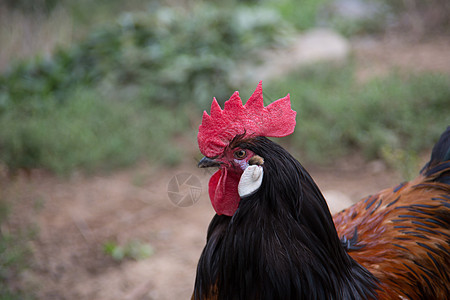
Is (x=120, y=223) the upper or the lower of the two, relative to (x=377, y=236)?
lower

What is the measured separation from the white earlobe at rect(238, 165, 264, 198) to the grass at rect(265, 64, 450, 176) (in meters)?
3.24

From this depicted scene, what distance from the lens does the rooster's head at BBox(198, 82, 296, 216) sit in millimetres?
1720

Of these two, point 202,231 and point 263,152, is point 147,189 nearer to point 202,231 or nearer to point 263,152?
point 202,231

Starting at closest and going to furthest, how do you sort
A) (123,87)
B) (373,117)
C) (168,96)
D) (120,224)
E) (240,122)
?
(240,122) < (120,224) < (373,117) < (168,96) < (123,87)

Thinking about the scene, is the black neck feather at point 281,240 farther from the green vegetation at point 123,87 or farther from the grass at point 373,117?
the green vegetation at point 123,87

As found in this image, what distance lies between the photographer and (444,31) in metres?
8.09

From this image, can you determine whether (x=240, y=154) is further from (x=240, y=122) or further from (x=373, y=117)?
(x=373, y=117)

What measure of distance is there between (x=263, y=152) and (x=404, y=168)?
2.56 meters

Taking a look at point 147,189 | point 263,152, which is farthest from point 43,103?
point 263,152

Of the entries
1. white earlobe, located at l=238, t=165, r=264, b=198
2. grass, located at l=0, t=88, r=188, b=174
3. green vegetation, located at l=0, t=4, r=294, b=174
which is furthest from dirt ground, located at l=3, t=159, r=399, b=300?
white earlobe, located at l=238, t=165, r=264, b=198

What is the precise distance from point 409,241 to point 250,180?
97cm

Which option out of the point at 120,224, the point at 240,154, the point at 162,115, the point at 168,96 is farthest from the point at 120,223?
the point at 168,96

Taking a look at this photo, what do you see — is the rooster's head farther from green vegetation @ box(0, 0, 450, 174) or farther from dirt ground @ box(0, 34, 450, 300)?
green vegetation @ box(0, 0, 450, 174)

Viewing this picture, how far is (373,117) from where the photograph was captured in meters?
5.21
